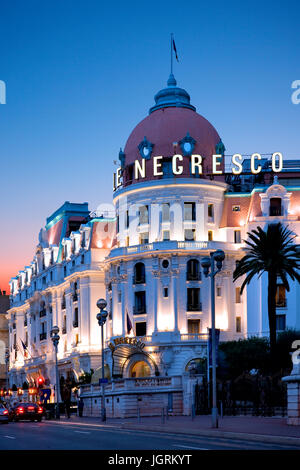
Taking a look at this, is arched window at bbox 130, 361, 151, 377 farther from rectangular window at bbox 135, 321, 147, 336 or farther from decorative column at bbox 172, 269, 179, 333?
decorative column at bbox 172, 269, 179, 333

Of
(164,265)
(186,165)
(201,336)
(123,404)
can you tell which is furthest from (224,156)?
(123,404)

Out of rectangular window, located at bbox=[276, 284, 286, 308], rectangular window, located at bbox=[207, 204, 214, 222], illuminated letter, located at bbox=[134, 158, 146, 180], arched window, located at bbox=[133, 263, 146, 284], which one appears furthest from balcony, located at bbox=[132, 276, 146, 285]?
rectangular window, located at bbox=[276, 284, 286, 308]

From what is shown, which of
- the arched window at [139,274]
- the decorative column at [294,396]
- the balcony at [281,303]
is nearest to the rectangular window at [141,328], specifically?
the arched window at [139,274]

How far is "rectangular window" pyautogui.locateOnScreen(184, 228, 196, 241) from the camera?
8438cm

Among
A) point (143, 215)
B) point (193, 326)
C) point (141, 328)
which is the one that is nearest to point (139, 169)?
point (143, 215)

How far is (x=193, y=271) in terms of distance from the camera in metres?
83.7

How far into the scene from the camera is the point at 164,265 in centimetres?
8325

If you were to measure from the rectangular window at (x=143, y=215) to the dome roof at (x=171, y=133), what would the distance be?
3.07 meters

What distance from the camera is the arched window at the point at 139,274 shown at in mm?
84688

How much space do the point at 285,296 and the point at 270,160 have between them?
56.6ft

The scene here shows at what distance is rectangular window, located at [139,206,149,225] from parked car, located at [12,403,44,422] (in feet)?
97.7

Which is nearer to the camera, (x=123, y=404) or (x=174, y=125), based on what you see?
(x=123, y=404)

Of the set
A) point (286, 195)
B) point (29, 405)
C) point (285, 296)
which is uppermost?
point (286, 195)

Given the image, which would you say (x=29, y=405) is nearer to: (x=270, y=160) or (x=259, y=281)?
(x=259, y=281)
